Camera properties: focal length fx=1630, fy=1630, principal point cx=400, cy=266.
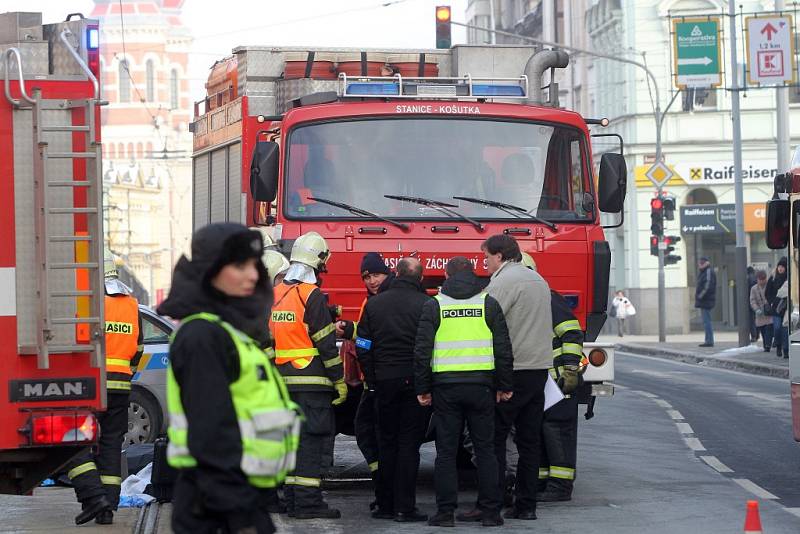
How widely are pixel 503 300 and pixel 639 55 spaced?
126 feet

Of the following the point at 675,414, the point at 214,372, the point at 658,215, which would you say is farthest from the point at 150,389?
the point at 658,215

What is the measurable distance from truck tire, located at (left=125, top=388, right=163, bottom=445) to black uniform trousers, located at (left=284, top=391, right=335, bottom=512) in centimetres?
469

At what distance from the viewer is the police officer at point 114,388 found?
1046cm

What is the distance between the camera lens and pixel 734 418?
19.1 m

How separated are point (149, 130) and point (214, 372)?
16554 centimetres

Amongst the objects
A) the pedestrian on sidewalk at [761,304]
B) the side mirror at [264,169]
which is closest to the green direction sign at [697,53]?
the pedestrian on sidewalk at [761,304]

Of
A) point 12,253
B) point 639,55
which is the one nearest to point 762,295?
point 639,55

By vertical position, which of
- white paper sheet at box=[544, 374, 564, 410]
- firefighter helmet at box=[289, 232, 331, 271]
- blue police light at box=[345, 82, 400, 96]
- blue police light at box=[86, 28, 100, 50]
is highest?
blue police light at box=[345, 82, 400, 96]

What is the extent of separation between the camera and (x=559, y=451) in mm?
11789

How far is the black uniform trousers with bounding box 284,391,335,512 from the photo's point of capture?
10656 millimetres

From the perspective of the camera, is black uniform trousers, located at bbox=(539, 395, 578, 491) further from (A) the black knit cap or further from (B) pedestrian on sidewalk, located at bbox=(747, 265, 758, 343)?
(B) pedestrian on sidewalk, located at bbox=(747, 265, 758, 343)

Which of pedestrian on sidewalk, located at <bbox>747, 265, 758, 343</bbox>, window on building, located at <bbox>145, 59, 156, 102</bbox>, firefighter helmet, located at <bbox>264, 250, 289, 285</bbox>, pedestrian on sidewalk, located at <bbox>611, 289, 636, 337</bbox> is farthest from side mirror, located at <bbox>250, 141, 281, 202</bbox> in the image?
window on building, located at <bbox>145, 59, 156, 102</bbox>

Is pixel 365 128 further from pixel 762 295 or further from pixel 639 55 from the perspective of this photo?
pixel 639 55

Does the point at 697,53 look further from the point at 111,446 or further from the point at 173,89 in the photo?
A: the point at 173,89
